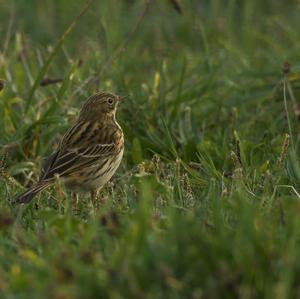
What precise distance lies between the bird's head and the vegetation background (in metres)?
0.21

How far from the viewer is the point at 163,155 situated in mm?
7996

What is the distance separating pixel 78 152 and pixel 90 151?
12 centimetres

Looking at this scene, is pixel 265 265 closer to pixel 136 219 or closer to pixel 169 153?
pixel 136 219

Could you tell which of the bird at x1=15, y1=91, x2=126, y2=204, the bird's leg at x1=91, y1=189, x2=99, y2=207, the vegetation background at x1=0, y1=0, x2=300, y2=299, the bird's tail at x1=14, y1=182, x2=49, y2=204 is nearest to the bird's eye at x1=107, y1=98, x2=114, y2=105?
the bird at x1=15, y1=91, x2=126, y2=204

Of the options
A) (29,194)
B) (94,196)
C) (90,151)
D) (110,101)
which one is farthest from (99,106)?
(29,194)

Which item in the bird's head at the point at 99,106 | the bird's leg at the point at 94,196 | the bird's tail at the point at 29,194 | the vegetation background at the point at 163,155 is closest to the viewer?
the vegetation background at the point at 163,155

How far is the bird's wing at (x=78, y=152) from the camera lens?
7312mm

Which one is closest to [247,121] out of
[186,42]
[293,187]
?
[293,187]

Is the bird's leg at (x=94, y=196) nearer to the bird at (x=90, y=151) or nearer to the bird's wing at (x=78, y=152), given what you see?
the bird at (x=90, y=151)

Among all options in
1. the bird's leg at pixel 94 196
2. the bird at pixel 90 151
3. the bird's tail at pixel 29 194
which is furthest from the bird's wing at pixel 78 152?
the bird's tail at pixel 29 194

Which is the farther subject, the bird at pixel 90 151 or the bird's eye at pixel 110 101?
the bird's eye at pixel 110 101

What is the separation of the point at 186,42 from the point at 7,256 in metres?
7.27

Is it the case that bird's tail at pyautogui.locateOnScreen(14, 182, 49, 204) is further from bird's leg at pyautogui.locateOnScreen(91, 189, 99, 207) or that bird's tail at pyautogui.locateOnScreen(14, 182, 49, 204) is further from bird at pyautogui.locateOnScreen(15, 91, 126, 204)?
bird's leg at pyautogui.locateOnScreen(91, 189, 99, 207)

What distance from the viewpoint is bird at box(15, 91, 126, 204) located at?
7312 mm
